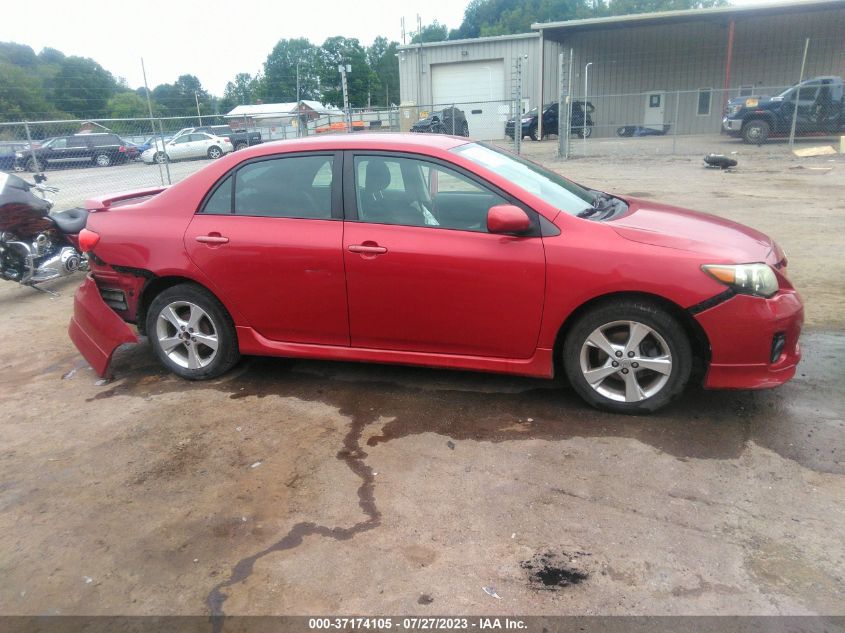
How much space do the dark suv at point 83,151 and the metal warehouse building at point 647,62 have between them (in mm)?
14501

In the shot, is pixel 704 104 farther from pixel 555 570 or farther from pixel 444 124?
pixel 555 570

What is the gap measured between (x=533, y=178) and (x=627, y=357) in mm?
1389

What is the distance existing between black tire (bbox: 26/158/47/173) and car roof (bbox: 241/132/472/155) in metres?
8.63

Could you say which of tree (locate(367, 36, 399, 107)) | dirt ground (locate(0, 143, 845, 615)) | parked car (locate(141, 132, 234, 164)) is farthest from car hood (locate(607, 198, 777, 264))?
tree (locate(367, 36, 399, 107))

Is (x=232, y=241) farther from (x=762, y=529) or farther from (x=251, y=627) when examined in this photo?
(x=762, y=529)

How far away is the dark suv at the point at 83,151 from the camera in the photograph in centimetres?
1244

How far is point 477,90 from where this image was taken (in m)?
33.7

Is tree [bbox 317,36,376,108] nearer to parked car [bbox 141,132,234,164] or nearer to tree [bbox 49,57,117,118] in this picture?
tree [bbox 49,57,117,118]

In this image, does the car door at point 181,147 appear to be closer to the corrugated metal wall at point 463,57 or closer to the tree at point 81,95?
the tree at point 81,95

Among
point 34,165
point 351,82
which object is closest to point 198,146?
point 34,165

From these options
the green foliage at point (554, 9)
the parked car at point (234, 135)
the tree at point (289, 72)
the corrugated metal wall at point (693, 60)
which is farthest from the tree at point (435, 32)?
the parked car at point (234, 135)

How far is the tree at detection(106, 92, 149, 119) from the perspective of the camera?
24.6 metres

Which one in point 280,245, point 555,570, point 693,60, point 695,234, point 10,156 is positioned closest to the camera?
point 555,570

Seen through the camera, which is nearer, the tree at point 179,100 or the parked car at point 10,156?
the parked car at point 10,156
